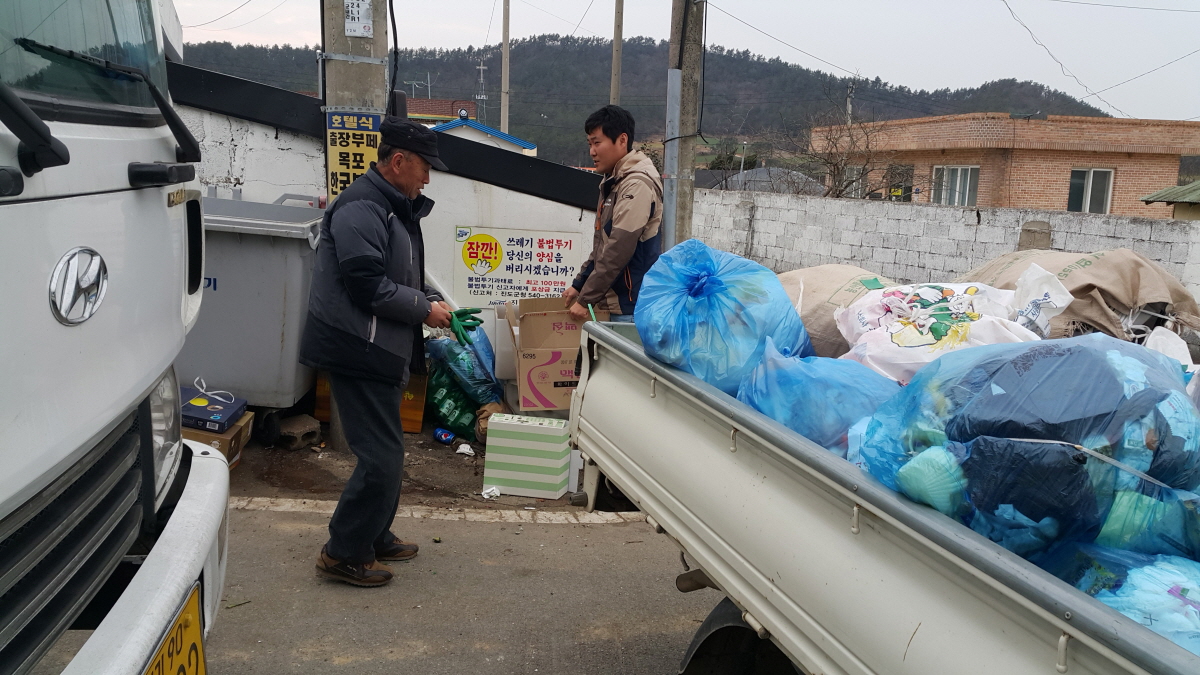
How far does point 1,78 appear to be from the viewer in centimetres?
137

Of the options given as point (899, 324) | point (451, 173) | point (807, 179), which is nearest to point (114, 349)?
point (899, 324)

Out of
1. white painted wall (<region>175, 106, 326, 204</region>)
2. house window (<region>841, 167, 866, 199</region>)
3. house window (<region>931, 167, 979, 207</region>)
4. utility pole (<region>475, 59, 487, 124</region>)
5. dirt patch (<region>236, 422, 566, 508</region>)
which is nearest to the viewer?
dirt patch (<region>236, 422, 566, 508</region>)

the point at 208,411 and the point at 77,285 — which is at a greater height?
the point at 77,285

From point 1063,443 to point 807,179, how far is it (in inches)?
673

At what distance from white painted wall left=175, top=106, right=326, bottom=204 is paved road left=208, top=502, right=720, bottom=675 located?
9.70 ft

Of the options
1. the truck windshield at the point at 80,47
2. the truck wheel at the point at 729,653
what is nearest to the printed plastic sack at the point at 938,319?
the truck wheel at the point at 729,653

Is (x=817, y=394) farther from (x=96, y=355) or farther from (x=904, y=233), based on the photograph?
(x=904, y=233)

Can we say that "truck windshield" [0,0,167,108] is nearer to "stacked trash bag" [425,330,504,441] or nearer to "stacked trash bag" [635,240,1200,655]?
"stacked trash bag" [635,240,1200,655]

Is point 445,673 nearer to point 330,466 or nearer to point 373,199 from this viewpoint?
point 373,199

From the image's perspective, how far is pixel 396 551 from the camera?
12.3 feet

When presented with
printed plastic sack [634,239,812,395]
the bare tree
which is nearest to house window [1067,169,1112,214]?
the bare tree

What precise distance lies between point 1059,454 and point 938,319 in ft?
3.47

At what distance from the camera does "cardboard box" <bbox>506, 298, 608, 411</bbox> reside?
4945 mm

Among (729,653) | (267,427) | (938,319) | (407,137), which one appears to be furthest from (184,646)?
(267,427)
